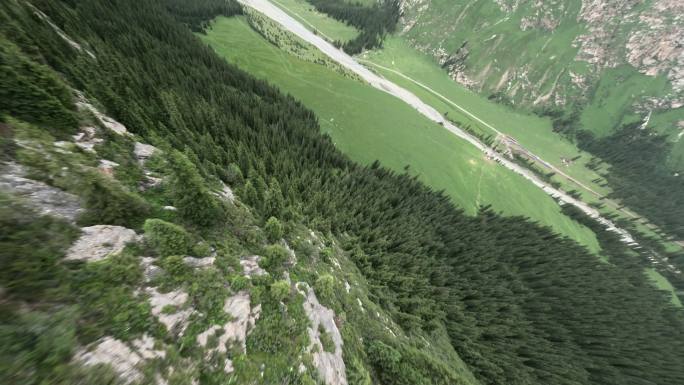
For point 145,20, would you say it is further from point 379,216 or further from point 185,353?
point 185,353

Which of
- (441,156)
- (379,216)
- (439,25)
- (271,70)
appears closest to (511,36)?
(439,25)

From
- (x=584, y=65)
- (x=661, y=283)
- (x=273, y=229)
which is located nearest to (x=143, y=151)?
(x=273, y=229)

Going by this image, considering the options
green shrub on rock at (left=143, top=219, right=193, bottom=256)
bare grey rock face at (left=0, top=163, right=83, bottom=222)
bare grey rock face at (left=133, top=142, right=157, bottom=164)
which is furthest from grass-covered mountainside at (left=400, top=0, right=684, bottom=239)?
bare grey rock face at (left=0, top=163, right=83, bottom=222)

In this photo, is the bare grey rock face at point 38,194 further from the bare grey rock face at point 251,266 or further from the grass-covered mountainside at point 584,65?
the grass-covered mountainside at point 584,65

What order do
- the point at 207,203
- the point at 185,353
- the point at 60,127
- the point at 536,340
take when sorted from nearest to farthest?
the point at 185,353, the point at 60,127, the point at 207,203, the point at 536,340

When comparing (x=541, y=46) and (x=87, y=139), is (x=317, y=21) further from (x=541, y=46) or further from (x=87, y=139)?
(x=87, y=139)

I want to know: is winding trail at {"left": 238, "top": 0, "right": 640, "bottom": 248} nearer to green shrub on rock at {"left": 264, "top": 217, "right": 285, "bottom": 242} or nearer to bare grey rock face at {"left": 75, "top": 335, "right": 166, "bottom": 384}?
green shrub on rock at {"left": 264, "top": 217, "right": 285, "bottom": 242}
